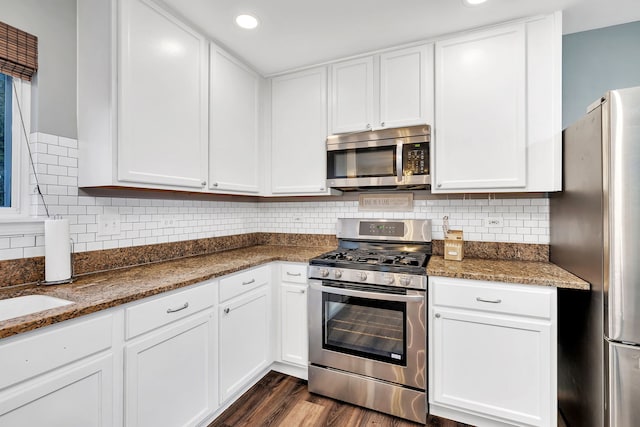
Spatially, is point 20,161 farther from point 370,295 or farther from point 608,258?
point 608,258

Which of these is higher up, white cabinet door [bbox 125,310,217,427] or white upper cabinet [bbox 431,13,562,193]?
white upper cabinet [bbox 431,13,562,193]

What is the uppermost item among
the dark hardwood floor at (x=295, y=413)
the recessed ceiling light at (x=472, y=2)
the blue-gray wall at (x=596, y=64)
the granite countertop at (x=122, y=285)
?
the recessed ceiling light at (x=472, y=2)

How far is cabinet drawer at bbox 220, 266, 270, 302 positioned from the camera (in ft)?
6.07

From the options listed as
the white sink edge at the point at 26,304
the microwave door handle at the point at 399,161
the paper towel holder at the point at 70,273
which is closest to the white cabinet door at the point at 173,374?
the white sink edge at the point at 26,304

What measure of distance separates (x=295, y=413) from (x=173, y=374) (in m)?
0.83

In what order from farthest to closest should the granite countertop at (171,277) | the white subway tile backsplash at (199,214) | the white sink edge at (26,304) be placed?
the white subway tile backsplash at (199,214)
the white sink edge at (26,304)
the granite countertop at (171,277)

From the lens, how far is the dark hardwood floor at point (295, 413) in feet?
6.02

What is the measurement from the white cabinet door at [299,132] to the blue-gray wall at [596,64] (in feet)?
5.47

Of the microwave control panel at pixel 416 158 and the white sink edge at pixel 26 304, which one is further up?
the microwave control panel at pixel 416 158

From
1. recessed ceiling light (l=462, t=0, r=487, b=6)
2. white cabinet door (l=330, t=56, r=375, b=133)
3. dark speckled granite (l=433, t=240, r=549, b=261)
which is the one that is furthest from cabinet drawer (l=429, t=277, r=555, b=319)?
recessed ceiling light (l=462, t=0, r=487, b=6)

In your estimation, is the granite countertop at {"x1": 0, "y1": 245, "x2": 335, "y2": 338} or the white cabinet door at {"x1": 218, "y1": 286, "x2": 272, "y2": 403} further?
the white cabinet door at {"x1": 218, "y1": 286, "x2": 272, "y2": 403}

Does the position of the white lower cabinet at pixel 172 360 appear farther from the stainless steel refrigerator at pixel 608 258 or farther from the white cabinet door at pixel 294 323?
the stainless steel refrigerator at pixel 608 258

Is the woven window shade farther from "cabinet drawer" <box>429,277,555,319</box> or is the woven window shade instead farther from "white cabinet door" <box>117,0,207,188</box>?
"cabinet drawer" <box>429,277,555,319</box>

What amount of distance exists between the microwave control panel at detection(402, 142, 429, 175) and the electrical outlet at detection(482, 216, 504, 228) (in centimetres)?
→ 61
